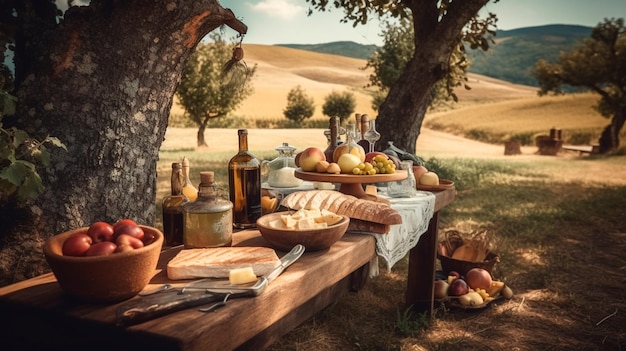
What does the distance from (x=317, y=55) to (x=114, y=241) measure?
274ft

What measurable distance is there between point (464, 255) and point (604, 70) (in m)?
18.6

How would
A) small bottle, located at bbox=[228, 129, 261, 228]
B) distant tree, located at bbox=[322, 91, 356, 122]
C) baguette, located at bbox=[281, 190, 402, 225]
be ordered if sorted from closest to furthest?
1. baguette, located at bbox=[281, 190, 402, 225]
2. small bottle, located at bbox=[228, 129, 261, 228]
3. distant tree, located at bbox=[322, 91, 356, 122]

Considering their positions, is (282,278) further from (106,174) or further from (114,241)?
(106,174)

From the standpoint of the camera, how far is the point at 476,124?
3216cm

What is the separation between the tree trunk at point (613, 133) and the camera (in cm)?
1875

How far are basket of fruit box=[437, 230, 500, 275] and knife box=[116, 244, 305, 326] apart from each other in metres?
3.09

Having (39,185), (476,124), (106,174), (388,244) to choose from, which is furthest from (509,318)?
(476,124)

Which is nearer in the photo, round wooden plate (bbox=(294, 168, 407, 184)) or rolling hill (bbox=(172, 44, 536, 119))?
round wooden plate (bbox=(294, 168, 407, 184))

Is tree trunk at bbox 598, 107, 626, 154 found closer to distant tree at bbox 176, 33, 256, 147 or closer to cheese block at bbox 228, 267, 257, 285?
distant tree at bbox 176, 33, 256, 147

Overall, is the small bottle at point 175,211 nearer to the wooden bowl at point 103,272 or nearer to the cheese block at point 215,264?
the cheese block at point 215,264

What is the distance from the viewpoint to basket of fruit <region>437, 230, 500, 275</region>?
4129 millimetres

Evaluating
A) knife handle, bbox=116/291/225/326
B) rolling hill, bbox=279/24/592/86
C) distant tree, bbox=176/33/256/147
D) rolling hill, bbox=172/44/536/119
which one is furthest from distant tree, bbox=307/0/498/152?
rolling hill, bbox=279/24/592/86

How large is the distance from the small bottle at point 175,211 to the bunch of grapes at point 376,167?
924 mm

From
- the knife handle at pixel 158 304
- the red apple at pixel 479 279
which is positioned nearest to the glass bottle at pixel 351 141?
the knife handle at pixel 158 304
